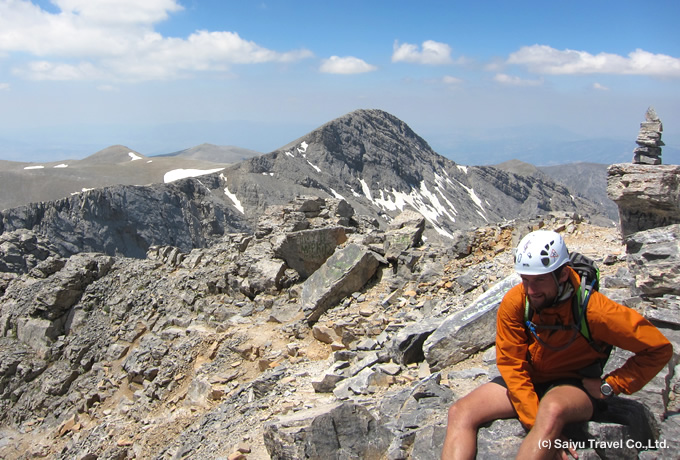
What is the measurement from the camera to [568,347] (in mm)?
5566

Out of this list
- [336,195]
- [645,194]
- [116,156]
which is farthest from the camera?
[116,156]

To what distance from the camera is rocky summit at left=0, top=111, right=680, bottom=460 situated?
796 cm

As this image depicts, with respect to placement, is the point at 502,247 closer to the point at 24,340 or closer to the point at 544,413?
the point at 544,413

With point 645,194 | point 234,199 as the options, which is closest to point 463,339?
point 645,194

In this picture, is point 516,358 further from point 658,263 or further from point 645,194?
point 645,194

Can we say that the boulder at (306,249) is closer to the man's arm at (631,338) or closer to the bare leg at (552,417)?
the bare leg at (552,417)

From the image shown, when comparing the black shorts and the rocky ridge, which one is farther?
the rocky ridge

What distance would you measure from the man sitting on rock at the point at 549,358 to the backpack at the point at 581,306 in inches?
0.7

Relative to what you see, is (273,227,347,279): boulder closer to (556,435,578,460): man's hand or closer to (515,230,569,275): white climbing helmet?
(515,230,569,275): white climbing helmet

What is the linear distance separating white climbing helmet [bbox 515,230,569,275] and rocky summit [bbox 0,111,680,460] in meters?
1.86

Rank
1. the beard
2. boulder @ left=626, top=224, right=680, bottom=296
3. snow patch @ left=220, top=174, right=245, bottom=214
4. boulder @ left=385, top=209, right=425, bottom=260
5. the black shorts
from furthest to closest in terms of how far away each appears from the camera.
Answer: snow patch @ left=220, top=174, right=245, bottom=214, boulder @ left=385, top=209, right=425, bottom=260, boulder @ left=626, top=224, right=680, bottom=296, the black shorts, the beard

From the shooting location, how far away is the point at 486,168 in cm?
16975

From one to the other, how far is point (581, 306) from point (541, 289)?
0.45 meters

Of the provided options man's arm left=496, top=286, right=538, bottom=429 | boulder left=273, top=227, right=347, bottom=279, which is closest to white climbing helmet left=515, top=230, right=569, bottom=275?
man's arm left=496, top=286, right=538, bottom=429
